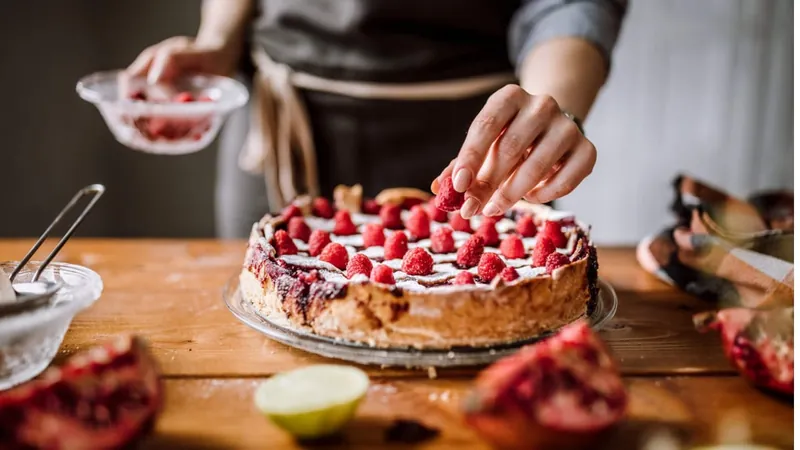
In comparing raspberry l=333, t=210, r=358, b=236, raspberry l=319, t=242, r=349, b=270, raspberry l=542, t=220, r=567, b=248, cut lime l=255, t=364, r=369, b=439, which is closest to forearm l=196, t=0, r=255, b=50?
raspberry l=333, t=210, r=358, b=236

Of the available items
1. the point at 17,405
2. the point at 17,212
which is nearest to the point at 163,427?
the point at 17,405

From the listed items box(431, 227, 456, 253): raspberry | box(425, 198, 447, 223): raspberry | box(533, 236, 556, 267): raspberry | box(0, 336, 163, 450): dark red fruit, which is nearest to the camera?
box(0, 336, 163, 450): dark red fruit

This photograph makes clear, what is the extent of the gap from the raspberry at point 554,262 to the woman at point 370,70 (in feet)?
1.44

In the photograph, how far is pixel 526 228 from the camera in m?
1.62

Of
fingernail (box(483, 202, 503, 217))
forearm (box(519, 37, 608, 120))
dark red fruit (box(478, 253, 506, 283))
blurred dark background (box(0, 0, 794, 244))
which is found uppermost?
forearm (box(519, 37, 608, 120))

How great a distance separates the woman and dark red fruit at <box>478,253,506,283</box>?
484mm

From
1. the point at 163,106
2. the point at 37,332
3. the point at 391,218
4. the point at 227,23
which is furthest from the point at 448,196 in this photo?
the point at 227,23

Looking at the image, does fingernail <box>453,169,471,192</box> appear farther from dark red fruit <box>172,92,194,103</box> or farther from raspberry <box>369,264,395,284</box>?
dark red fruit <box>172,92,194,103</box>

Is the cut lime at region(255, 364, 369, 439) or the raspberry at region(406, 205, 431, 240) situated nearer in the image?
the cut lime at region(255, 364, 369, 439)

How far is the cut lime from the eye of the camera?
93 centimetres

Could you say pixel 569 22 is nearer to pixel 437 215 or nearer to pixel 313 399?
pixel 437 215

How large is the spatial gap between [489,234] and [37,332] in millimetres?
843

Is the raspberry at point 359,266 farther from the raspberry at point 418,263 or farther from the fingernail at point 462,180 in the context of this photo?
the fingernail at point 462,180

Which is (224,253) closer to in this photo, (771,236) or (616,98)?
(771,236)
